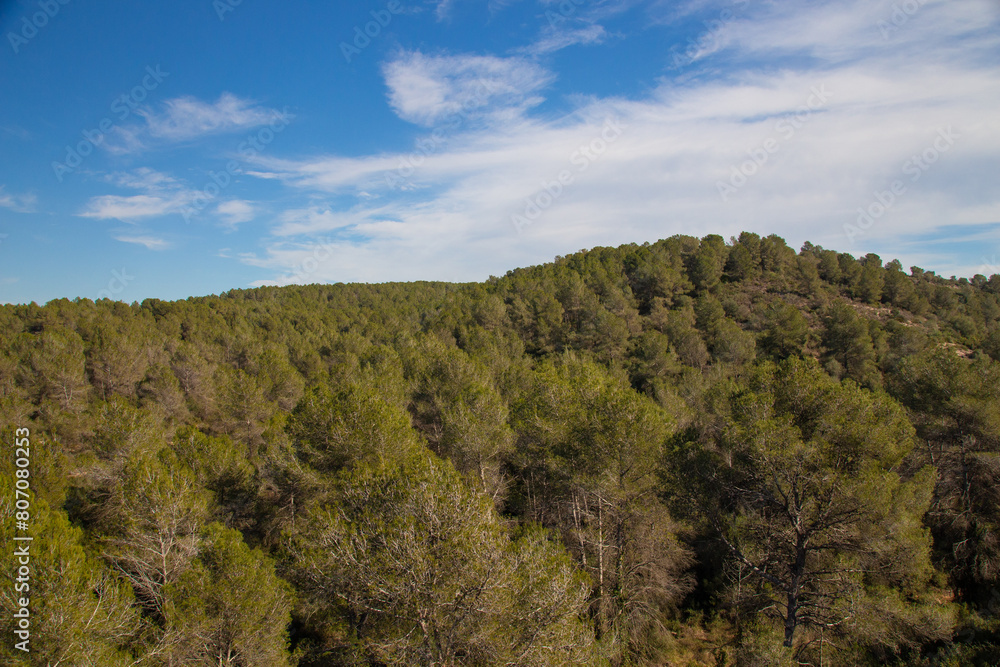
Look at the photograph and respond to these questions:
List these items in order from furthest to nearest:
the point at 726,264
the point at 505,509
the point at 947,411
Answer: the point at 726,264
the point at 505,509
the point at 947,411

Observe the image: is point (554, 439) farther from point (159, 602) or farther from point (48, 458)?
point (48, 458)

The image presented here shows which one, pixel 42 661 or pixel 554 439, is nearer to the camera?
pixel 42 661

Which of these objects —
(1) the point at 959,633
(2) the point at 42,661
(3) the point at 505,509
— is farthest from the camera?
(3) the point at 505,509

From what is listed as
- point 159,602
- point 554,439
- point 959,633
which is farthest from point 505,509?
point 959,633

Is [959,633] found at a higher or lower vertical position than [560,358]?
lower

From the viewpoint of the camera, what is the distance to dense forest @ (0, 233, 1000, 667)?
289 inches

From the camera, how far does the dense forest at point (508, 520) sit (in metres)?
7.33

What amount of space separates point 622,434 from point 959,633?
9.09 m

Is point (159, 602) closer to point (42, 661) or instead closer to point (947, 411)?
point (42, 661)

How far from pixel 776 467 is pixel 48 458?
61.5 feet

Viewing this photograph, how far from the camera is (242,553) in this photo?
921cm

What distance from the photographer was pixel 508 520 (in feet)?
47.1

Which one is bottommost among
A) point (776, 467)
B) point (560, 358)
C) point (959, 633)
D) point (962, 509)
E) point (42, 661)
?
point (959, 633)

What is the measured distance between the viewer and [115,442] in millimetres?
13766
